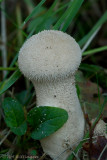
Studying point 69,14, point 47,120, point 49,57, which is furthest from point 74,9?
point 47,120

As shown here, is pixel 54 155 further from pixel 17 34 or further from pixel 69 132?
pixel 17 34

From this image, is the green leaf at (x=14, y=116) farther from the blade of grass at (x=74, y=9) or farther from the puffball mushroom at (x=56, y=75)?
the blade of grass at (x=74, y=9)

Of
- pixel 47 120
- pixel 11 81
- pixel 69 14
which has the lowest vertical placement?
pixel 47 120

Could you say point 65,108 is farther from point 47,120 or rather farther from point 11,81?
point 11,81

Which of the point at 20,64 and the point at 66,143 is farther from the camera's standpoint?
the point at 66,143

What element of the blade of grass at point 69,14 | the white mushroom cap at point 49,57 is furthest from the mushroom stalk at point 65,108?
the blade of grass at point 69,14

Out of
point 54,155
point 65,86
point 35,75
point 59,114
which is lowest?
point 54,155

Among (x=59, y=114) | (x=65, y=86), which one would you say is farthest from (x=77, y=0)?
(x=59, y=114)
